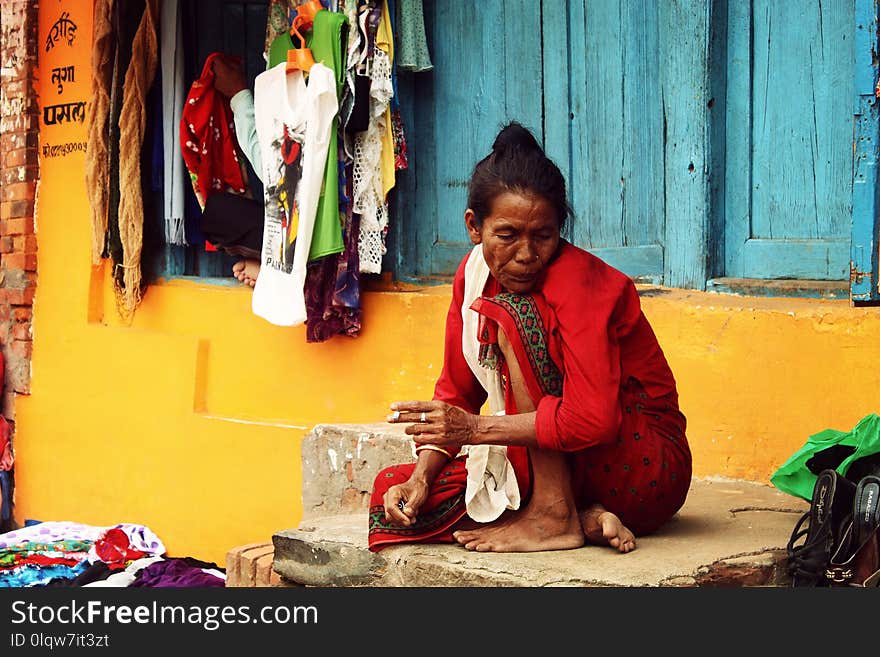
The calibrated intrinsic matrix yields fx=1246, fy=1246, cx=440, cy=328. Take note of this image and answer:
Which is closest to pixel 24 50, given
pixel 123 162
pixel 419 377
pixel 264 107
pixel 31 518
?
pixel 123 162

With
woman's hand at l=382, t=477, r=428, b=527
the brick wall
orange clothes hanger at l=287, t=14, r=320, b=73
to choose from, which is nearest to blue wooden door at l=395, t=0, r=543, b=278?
orange clothes hanger at l=287, t=14, r=320, b=73

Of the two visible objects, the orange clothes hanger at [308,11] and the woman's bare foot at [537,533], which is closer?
the woman's bare foot at [537,533]

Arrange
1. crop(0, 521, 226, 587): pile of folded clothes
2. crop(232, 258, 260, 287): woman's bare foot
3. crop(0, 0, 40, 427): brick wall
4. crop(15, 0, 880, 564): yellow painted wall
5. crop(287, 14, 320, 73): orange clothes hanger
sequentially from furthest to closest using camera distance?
crop(0, 0, 40, 427): brick wall → crop(232, 258, 260, 287): woman's bare foot → crop(0, 521, 226, 587): pile of folded clothes → crop(287, 14, 320, 73): orange clothes hanger → crop(15, 0, 880, 564): yellow painted wall

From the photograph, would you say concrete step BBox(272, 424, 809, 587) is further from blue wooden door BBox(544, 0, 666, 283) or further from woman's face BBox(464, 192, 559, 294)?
blue wooden door BBox(544, 0, 666, 283)

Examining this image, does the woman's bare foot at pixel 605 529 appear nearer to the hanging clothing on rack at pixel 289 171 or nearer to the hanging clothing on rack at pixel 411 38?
the hanging clothing on rack at pixel 289 171

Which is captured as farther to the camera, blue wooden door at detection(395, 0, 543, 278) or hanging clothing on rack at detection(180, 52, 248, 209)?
hanging clothing on rack at detection(180, 52, 248, 209)

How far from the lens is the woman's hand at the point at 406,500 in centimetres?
314

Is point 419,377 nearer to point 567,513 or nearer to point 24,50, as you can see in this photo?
point 567,513

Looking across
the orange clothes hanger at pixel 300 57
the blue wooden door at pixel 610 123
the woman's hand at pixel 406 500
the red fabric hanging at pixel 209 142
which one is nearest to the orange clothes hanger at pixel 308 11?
the orange clothes hanger at pixel 300 57

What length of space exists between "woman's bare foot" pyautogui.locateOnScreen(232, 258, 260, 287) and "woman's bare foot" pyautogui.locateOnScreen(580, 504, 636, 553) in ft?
9.51

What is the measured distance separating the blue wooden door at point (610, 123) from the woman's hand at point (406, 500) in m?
1.62

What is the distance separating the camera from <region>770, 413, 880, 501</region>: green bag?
3248 mm

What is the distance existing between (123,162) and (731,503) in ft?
12.0
